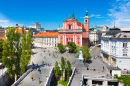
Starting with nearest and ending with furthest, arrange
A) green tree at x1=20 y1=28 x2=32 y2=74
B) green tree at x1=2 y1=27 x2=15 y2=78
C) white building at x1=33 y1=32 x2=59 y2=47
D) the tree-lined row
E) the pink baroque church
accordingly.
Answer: green tree at x1=2 y1=27 x2=15 y2=78 < the tree-lined row < green tree at x1=20 y1=28 x2=32 y2=74 < the pink baroque church < white building at x1=33 y1=32 x2=59 y2=47

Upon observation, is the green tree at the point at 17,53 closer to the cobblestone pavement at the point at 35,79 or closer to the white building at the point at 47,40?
the cobblestone pavement at the point at 35,79

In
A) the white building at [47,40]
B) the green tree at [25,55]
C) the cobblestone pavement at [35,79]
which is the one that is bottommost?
the cobblestone pavement at [35,79]

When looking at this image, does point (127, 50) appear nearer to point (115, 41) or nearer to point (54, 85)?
point (115, 41)

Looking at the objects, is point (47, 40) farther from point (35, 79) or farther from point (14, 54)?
point (35, 79)

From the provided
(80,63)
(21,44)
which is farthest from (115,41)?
(21,44)

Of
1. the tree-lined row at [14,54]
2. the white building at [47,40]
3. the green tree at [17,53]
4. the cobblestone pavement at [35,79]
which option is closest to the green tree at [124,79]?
the cobblestone pavement at [35,79]

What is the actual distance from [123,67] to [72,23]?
1436 inches

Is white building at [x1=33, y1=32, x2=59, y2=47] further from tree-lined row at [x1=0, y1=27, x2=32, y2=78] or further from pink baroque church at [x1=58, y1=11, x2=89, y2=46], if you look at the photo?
tree-lined row at [x1=0, y1=27, x2=32, y2=78]

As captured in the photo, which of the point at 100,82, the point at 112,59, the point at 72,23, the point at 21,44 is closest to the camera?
the point at 100,82

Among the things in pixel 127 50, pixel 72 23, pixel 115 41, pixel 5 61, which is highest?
pixel 72 23

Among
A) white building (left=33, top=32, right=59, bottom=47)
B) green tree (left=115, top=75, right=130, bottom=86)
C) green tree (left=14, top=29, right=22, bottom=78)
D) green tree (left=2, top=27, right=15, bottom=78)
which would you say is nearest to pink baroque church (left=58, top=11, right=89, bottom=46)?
white building (left=33, top=32, right=59, bottom=47)

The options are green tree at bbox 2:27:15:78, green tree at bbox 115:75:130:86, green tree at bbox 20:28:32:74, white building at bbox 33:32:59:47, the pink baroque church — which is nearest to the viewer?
green tree at bbox 115:75:130:86

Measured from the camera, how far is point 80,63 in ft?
104

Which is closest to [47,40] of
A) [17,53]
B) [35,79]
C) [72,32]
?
[72,32]
